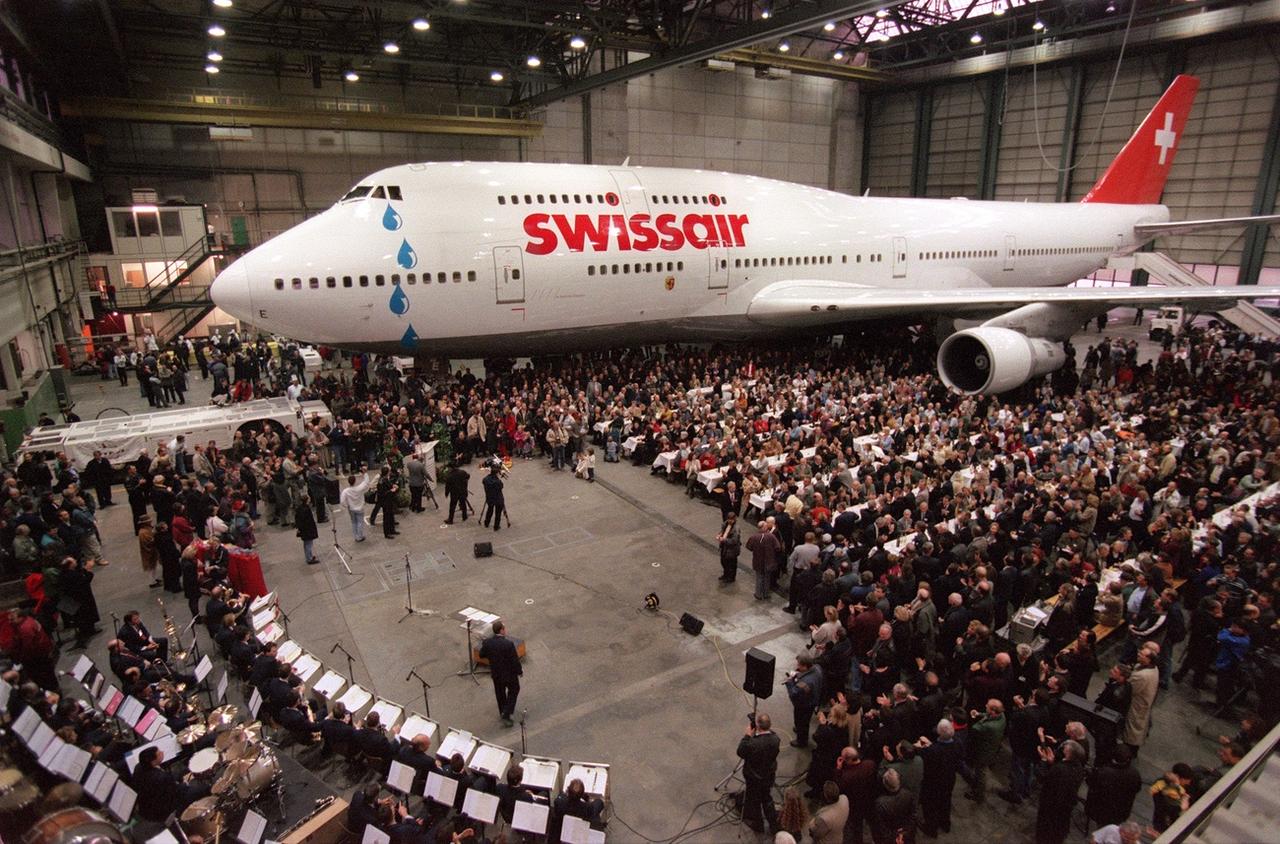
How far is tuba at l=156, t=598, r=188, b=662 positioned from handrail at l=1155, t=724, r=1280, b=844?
10111 mm

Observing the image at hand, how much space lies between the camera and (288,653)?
8.05 metres

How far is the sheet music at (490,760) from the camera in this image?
247 inches

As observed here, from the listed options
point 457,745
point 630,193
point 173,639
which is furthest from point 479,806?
point 630,193

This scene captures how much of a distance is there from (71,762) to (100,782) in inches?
11.5

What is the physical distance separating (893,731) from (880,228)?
18088mm

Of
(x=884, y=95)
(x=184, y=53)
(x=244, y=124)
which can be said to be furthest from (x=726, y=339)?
(x=884, y=95)

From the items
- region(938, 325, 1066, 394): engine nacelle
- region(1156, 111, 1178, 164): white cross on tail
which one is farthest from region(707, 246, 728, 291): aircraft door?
region(1156, 111, 1178, 164): white cross on tail

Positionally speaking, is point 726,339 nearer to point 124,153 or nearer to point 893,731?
point 893,731

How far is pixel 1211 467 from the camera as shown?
496 inches

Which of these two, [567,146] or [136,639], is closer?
[136,639]

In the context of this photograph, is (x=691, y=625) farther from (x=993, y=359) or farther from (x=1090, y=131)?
(x=1090, y=131)

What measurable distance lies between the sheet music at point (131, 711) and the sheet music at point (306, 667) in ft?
4.46

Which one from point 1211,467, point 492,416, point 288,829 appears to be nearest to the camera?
point 288,829

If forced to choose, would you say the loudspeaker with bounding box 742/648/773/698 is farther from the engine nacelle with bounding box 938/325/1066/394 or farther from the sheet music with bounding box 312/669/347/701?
the engine nacelle with bounding box 938/325/1066/394
